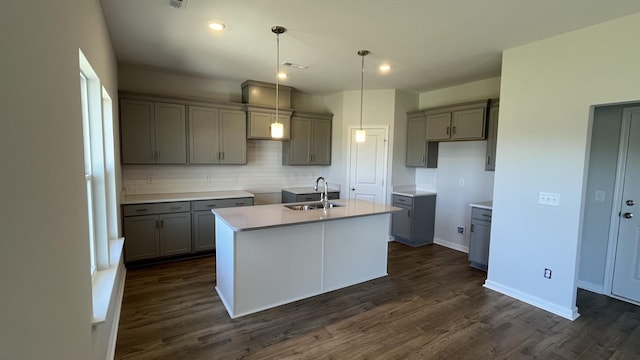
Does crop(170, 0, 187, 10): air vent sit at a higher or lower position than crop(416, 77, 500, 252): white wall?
higher

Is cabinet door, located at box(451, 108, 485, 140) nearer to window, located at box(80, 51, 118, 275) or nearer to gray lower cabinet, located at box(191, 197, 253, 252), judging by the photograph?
gray lower cabinet, located at box(191, 197, 253, 252)

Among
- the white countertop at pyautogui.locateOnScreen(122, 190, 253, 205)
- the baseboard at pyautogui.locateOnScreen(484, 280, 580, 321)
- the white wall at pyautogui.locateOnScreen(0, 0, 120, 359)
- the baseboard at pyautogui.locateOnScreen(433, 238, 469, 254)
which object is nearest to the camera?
the white wall at pyautogui.locateOnScreen(0, 0, 120, 359)

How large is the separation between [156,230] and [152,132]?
4.50ft

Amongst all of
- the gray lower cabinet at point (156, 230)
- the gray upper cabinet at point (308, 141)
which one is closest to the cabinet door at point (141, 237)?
the gray lower cabinet at point (156, 230)

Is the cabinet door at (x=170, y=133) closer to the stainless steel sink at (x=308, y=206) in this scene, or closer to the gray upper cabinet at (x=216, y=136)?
the gray upper cabinet at (x=216, y=136)

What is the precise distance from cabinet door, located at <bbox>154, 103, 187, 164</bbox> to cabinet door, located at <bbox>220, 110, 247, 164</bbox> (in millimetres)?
559

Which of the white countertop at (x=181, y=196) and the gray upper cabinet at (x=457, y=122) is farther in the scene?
the gray upper cabinet at (x=457, y=122)

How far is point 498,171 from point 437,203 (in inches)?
76.7

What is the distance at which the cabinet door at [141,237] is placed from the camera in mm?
3863

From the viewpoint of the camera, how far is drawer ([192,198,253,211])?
14.2 feet

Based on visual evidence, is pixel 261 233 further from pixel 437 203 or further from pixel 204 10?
pixel 437 203

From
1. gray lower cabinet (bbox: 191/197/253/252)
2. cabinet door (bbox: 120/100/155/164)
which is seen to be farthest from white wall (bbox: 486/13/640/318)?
cabinet door (bbox: 120/100/155/164)

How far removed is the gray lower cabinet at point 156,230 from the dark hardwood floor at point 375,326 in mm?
370

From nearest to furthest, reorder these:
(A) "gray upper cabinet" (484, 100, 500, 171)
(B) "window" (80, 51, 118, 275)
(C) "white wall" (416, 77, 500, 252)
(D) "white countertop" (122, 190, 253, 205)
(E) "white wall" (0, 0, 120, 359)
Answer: (E) "white wall" (0, 0, 120, 359) < (B) "window" (80, 51, 118, 275) < (D) "white countertop" (122, 190, 253, 205) < (A) "gray upper cabinet" (484, 100, 500, 171) < (C) "white wall" (416, 77, 500, 252)
